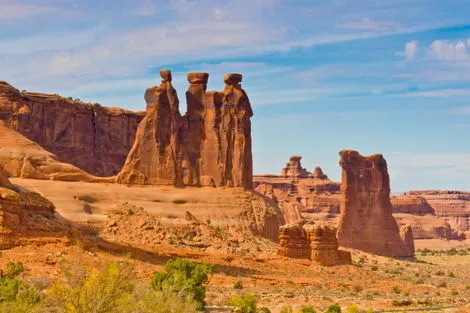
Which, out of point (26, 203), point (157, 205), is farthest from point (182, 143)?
point (26, 203)

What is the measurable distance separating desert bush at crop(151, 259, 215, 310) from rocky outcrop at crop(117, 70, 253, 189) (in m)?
40.2

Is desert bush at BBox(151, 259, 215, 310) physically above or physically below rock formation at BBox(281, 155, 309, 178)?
below

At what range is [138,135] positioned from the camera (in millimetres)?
96688

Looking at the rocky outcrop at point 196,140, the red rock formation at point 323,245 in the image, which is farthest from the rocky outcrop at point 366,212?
the red rock formation at point 323,245

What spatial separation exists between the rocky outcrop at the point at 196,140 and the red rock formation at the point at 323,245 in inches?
828

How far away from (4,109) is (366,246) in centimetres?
4480

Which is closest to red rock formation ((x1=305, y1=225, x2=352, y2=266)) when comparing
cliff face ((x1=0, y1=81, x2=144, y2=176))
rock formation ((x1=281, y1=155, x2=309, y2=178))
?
cliff face ((x1=0, y1=81, x2=144, y2=176))

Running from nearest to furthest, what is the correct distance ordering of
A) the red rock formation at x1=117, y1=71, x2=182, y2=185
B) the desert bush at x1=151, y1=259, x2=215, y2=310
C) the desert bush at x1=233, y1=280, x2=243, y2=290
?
the desert bush at x1=151, y1=259, x2=215, y2=310 → the desert bush at x1=233, y1=280, x2=243, y2=290 → the red rock formation at x1=117, y1=71, x2=182, y2=185

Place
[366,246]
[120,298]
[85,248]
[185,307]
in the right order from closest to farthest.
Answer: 1. [120,298]
2. [185,307]
3. [85,248]
4. [366,246]

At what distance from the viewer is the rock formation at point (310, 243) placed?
74.7 m

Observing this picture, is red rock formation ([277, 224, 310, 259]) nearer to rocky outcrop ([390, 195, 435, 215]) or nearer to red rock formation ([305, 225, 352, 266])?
red rock formation ([305, 225, 352, 266])

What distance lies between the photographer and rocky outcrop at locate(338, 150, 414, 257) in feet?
406

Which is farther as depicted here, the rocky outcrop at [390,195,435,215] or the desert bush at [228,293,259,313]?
the rocky outcrop at [390,195,435,215]

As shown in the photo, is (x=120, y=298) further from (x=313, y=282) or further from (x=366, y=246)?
(x=366, y=246)
